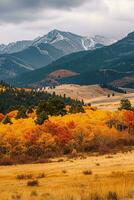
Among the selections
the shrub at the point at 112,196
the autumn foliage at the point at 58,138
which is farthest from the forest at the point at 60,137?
the shrub at the point at 112,196

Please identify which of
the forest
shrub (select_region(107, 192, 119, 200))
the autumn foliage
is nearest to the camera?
shrub (select_region(107, 192, 119, 200))

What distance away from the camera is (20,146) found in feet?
449

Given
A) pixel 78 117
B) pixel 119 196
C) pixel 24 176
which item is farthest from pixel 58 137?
pixel 119 196

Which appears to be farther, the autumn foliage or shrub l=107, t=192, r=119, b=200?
the autumn foliage

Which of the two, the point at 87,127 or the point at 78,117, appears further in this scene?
the point at 78,117

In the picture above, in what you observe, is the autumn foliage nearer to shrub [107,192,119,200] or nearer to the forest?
the forest

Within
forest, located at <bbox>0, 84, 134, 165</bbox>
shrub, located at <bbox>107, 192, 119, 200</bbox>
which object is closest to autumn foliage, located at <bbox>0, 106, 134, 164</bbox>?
forest, located at <bbox>0, 84, 134, 165</bbox>

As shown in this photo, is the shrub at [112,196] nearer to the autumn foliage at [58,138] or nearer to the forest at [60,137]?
the forest at [60,137]

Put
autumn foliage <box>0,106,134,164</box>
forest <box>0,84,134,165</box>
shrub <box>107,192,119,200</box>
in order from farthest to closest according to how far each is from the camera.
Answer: autumn foliage <box>0,106,134,164</box> → forest <box>0,84,134,165</box> → shrub <box>107,192,119,200</box>

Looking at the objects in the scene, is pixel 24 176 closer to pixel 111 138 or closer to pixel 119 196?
pixel 119 196

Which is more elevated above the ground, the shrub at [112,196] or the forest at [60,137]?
the shrub at [112,196]

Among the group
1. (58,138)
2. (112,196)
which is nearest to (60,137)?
(58,138)

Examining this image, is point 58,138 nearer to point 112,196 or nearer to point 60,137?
point 60,137

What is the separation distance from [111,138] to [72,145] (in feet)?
57.7
